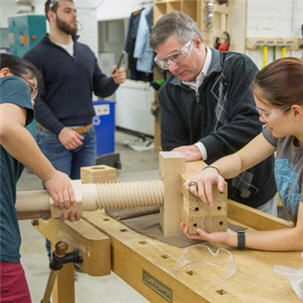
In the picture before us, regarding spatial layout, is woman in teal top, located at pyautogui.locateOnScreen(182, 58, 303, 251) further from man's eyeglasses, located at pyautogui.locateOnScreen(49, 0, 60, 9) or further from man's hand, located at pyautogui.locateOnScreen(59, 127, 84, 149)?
man's eyeglasses, located at pyautogui.locateOnScreen(49, 0, 60, 9)

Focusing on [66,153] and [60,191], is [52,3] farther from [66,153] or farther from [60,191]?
[60,191]

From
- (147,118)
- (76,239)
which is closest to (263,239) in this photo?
(76,239)

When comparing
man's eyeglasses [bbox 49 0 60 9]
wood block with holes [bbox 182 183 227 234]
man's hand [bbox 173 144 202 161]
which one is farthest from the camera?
man's eyeglasses [bbox 49 0 60 9]

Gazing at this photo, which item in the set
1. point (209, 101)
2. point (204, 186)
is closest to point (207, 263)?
point (204, 186)

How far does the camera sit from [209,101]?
171 centimetres

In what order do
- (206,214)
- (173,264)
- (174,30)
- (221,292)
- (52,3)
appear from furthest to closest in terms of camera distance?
(52,3) < (174,30) < (206,214) < (173,264) < (221,292)

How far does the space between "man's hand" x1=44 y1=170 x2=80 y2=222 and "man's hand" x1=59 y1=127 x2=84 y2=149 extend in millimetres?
1210

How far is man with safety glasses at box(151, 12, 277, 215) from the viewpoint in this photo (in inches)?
63.5

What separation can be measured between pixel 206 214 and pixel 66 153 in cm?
150

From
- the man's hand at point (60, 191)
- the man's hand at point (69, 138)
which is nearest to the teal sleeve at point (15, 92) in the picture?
A: the man's hand at point (60, 191)

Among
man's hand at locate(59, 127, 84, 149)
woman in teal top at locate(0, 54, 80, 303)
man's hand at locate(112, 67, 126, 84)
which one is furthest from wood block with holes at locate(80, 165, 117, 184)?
man's hand at locate(112, 67, 126, 84)

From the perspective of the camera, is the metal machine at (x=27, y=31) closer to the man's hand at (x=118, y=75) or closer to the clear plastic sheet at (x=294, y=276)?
the man's hand at (x=118, y=75)

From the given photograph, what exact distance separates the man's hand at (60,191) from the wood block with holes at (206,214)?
1.00 ft

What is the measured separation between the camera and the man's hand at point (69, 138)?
8.12 ft
